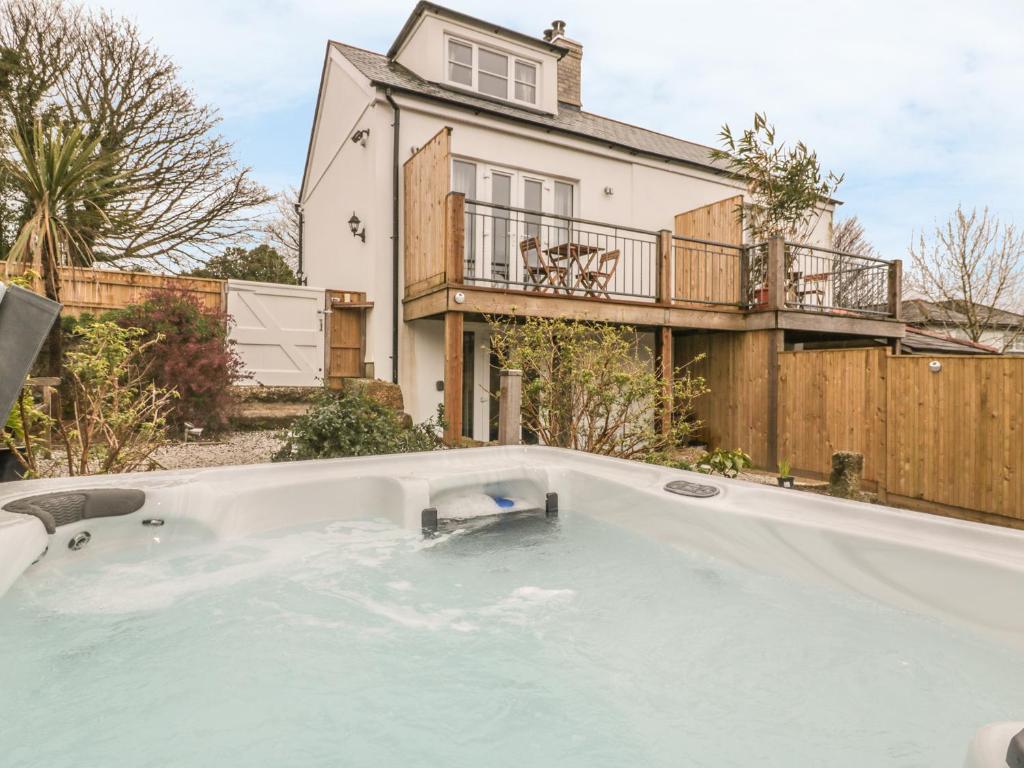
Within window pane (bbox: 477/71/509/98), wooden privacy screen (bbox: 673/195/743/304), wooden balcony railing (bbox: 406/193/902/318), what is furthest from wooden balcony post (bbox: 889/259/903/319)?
window pane (bbox: 477/71/509/98)

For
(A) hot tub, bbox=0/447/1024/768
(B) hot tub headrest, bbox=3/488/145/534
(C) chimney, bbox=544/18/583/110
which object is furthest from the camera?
(C) chimney, bbox=544/18/583/110

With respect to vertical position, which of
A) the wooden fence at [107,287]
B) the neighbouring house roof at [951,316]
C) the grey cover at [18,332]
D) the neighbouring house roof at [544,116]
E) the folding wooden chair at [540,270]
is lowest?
the grey cover at [18,332]

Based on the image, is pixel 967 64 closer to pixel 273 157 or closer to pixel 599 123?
pixel 599 123

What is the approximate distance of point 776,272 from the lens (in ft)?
24.9

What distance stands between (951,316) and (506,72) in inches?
515

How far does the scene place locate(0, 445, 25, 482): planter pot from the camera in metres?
2.73

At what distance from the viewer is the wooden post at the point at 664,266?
24.6ft

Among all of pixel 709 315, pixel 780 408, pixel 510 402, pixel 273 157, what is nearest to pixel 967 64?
pixel 709 315

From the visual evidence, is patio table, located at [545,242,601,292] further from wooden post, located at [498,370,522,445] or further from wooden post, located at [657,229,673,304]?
wooden post, located at [498,370,522,445]

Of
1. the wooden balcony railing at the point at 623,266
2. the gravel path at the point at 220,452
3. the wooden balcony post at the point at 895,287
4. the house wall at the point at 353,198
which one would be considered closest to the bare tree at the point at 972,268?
the wooden balcony railing at the point at 623,266

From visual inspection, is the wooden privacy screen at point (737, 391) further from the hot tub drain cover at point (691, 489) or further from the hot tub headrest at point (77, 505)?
the hot tub headrest at point (77, 505)

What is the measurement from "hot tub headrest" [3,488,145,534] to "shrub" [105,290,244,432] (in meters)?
4.12

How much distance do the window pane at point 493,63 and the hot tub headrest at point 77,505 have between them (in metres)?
8.19

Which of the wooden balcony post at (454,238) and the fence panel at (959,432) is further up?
the wooden balcony post at (454,238)
